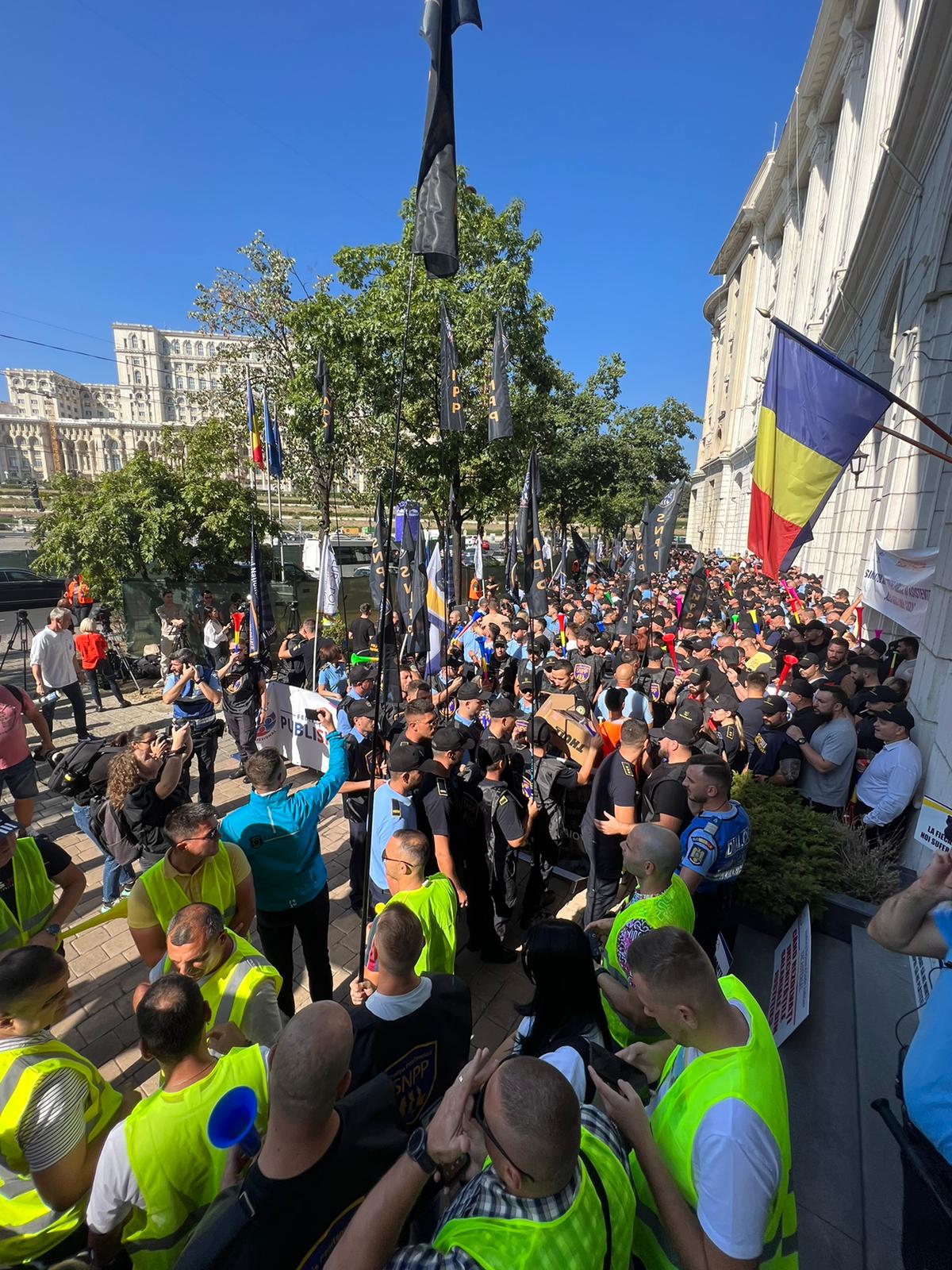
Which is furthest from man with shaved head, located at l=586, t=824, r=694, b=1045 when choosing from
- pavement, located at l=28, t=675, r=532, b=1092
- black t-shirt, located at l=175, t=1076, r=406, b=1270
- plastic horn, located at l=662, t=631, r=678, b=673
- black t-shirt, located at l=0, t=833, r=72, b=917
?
plastic horn, located at l=662, t=631, r=678, b=673

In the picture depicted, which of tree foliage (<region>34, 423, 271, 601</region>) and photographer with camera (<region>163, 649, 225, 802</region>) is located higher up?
tree foliage (<region>34, 423, 271, 601</region>)

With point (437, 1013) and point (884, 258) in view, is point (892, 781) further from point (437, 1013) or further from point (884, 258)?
point (884, 258)

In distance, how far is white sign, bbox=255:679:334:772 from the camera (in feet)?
24.2

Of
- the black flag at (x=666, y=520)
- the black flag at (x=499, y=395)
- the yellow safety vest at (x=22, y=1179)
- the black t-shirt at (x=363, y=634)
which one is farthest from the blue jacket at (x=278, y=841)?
the black flag at (x=666, y=520)

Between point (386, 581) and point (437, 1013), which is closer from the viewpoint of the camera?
point (437, 1013)

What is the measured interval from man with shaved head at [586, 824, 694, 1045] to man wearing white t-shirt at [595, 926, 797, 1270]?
2.28 feet

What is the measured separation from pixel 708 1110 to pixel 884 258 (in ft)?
55.7

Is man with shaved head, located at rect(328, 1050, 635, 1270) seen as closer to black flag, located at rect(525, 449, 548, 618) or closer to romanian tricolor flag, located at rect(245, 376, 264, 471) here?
black flag, located at rect(525, 449, 548, 618)

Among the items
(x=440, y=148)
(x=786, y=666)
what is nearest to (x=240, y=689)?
(x=440, y=148)

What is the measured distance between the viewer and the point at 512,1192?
133 cm

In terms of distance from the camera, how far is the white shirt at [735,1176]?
4.72 ft

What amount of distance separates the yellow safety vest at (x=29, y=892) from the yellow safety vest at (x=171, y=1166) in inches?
62.6

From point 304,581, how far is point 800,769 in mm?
15274

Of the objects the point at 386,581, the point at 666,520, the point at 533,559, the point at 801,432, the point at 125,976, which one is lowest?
the point at 125,976
